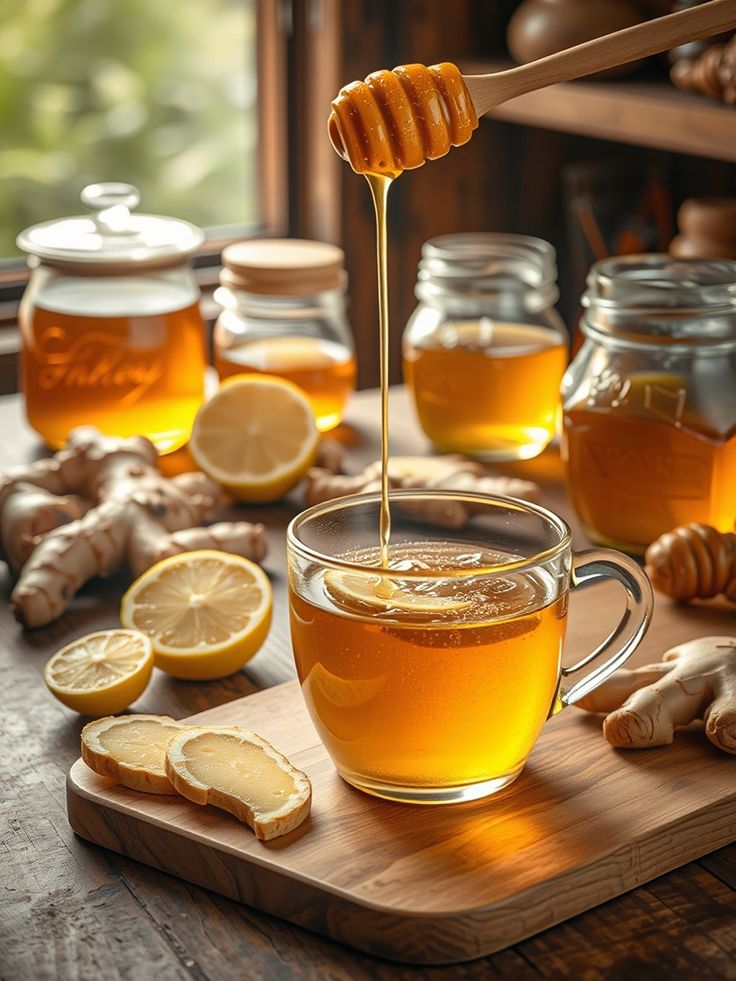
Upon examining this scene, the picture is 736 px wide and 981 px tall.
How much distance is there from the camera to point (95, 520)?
4.17ft

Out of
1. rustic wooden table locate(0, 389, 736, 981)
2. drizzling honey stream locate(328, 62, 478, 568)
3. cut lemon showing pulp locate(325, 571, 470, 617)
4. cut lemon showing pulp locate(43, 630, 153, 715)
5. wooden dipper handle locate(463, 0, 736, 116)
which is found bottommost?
rustic wooden table locate(0, 389, 736, 981)

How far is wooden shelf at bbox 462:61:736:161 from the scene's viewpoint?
157 centimetres

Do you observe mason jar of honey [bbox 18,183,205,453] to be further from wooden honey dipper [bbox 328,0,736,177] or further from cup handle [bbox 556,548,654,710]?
cup handle [bbox 556,548,654,710]

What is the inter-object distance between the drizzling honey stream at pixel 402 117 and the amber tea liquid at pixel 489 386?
0.59 meters

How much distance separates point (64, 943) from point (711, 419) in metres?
0.73

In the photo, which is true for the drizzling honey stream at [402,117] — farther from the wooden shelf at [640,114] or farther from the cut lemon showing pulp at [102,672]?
the wooden shelf at [640,114]

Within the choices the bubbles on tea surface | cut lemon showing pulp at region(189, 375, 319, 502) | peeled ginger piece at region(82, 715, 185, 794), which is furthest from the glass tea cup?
cut lemon showing pulp at region(189, 375, 319, 502)

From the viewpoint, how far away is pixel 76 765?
927mm

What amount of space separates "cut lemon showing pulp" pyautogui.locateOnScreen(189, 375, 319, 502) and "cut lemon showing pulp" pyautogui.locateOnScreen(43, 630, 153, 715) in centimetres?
39

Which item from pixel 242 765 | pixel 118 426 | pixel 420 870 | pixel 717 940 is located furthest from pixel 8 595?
pixel 717 940

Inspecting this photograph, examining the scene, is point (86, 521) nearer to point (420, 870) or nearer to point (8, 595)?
point (8, 595)

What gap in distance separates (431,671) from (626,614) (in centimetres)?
17

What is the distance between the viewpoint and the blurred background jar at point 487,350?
1.50 metres

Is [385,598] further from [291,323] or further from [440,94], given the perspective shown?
[291,323]
